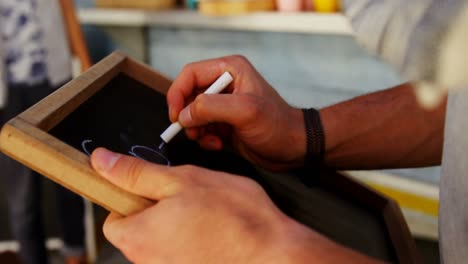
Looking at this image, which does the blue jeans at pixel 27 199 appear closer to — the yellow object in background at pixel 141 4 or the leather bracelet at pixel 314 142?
the yellow object in background at pixel 141 4

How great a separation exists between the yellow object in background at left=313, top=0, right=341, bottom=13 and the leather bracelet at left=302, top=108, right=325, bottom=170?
70cm

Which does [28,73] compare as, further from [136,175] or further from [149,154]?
[136,175]

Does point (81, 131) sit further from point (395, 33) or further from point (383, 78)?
point (383, 78)

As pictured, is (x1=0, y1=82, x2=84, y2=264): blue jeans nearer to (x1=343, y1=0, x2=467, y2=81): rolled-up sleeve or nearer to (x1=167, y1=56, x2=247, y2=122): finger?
(x1=167, y1=56, x2=247, y2=122): finger

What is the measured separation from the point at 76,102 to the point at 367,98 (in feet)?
1.44

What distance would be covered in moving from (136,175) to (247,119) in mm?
231

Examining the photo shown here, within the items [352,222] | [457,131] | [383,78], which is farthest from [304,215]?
[383,78]

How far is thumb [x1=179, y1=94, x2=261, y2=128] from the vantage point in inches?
20.8

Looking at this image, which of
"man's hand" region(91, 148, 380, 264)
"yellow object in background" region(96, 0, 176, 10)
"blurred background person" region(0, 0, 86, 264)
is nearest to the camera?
"man's hand" region(91, 148, 380, 264)

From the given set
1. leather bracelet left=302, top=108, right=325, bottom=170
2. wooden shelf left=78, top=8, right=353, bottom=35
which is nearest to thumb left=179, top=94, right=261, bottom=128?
leather bracelet left=302, top=108, right=325, bottom=170

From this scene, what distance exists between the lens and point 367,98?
2.34ft

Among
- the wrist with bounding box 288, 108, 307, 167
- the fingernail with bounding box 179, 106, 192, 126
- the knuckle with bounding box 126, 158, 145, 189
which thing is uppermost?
the knuckle with bounding box 126, 158, 145, 189

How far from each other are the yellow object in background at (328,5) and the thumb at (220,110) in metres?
0.80

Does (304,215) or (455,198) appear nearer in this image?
(455,198)
